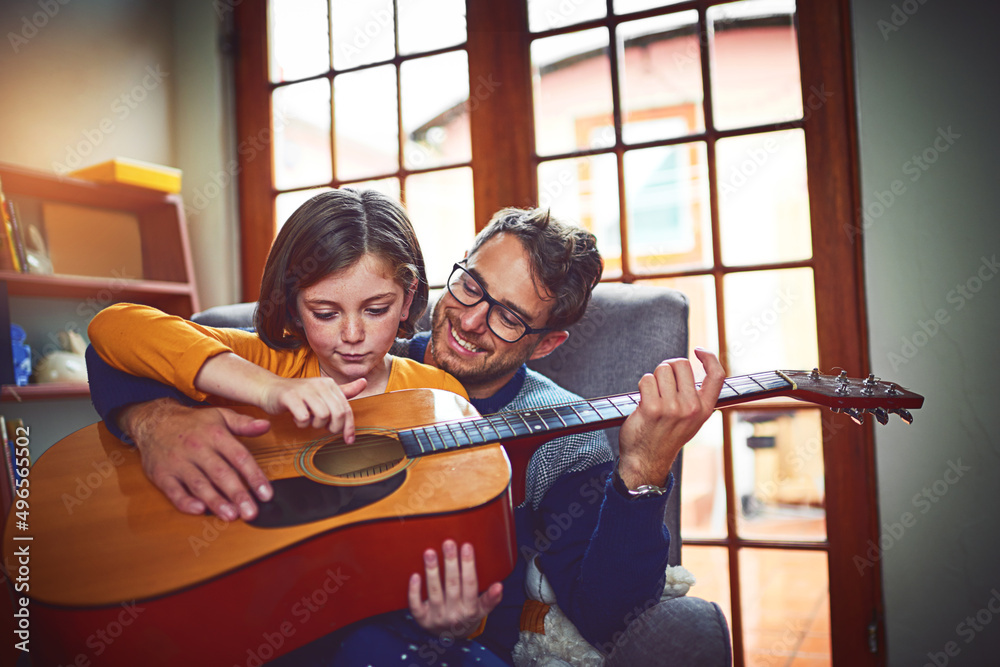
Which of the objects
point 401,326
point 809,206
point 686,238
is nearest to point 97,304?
point 401,326

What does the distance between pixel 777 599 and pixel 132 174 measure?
108 inches

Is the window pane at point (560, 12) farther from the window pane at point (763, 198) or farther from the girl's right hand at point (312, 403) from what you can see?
the girl's right hand at point (312, 403)

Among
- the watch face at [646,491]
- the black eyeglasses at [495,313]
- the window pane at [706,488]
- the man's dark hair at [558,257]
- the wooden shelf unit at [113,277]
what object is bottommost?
the window pane at [706,488]

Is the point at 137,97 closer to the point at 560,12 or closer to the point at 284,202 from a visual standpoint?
Result: the point at 284,202

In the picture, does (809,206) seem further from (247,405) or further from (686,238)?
(247,405)

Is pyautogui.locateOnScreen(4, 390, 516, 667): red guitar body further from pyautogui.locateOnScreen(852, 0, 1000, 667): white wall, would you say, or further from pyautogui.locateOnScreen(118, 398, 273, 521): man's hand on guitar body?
pyautogui.locateOnScreen(852, 0, 1000, 667): white wall

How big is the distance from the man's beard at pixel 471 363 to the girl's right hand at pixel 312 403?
44cm

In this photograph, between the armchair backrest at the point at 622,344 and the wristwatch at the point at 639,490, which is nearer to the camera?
the wristwatch at the point at 639,490

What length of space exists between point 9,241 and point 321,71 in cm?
133

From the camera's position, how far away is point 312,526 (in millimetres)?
789

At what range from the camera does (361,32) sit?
8.38ft

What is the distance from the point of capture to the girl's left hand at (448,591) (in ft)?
2.71

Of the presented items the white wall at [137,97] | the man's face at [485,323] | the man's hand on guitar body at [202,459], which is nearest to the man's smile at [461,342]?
the man's face at [485,323]

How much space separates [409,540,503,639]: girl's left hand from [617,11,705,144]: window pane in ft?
5.89
